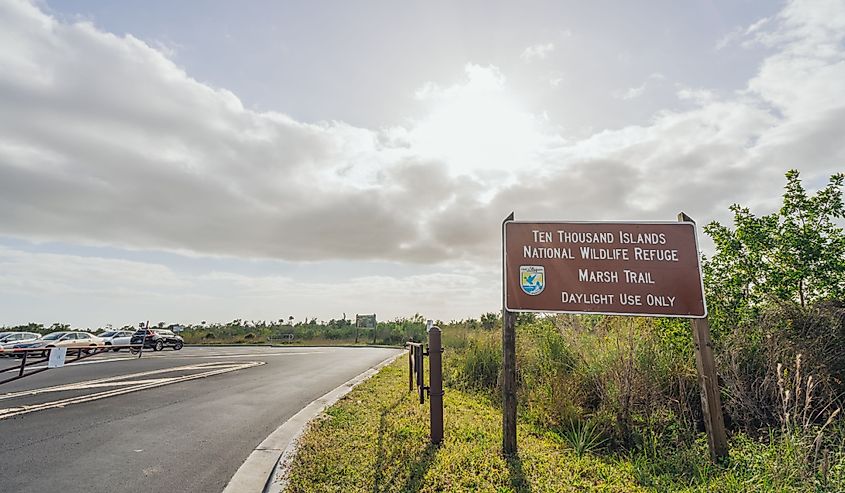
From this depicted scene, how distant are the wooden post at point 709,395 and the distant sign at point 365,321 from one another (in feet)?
133

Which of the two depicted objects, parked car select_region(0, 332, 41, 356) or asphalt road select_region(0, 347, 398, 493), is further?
parked car select_region(0, 332, 41, 356)

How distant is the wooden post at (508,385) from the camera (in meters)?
4.96

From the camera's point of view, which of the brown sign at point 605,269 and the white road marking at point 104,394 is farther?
the white road marking at point 104,394

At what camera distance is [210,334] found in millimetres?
42094

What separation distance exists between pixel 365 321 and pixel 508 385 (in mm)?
40685

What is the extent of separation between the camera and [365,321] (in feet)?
147

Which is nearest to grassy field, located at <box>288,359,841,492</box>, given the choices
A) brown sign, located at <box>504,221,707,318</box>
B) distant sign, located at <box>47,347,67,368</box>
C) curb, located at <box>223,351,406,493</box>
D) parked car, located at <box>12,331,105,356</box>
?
curb, located at <box>223,351,406,493</box>

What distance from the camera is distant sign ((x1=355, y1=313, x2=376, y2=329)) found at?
4437 cm

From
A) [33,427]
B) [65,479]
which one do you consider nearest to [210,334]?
[33,427]

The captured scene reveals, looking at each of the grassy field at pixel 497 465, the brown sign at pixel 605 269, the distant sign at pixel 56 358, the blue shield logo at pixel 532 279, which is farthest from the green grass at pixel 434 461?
the distant sign at pixel 56 358

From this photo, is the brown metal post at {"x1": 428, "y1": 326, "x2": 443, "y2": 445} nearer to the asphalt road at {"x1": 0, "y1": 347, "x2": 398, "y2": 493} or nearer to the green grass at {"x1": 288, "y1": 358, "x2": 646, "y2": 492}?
the green grass at {"x1": 288, "y1": 358, "x2": 646, "y2": 492}

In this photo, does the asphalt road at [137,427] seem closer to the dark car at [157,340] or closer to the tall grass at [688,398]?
the tall grass at [688,398]

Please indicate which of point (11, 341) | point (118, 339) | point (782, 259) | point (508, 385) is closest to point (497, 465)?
point (508, 385)

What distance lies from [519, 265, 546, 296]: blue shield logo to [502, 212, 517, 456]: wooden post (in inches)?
9.1
